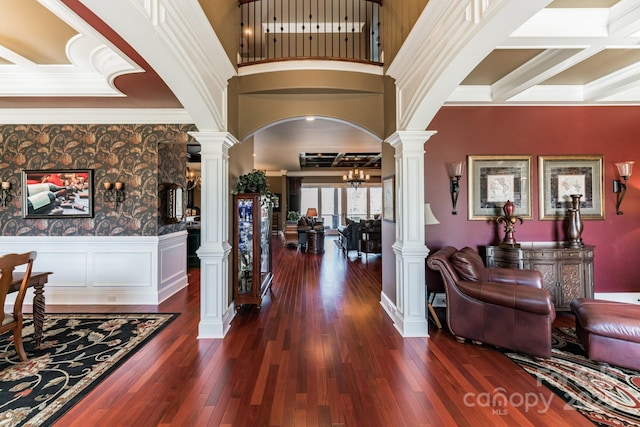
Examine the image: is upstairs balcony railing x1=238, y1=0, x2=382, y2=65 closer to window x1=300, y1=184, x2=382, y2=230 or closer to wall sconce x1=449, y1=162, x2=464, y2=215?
wall sconce x1=449, y1=162, x2=464, y2=215

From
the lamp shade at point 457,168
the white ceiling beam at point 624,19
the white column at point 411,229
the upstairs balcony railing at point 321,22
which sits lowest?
the white column at point 411,229

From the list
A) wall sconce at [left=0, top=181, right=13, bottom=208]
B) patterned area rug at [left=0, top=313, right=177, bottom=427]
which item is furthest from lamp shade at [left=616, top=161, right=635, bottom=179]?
wall sconce at [left=0, top=181, right=13, bottom=208]

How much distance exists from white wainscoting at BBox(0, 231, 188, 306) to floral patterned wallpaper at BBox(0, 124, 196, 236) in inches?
5.4

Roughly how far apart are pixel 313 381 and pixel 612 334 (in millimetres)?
2589

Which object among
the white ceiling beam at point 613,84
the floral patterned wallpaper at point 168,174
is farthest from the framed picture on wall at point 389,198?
the floral patterned wallpaper at point 168,174

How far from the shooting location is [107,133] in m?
4.37

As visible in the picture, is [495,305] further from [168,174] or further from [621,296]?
[168,174]

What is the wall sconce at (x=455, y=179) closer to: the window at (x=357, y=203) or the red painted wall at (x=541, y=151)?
the red painted wall at (x=541, y=151)

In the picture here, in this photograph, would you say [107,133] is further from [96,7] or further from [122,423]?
[122,423]

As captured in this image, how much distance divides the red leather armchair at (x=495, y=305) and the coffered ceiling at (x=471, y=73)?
218 cm

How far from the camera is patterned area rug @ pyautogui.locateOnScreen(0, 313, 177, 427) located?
2084mm

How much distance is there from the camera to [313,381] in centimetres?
236

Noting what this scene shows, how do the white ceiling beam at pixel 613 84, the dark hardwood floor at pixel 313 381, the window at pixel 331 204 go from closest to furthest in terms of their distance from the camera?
the dark hardwood floor at pixel 313 381 < the white ceiling beam at pixel 613 84 < the window at pixel 331 204

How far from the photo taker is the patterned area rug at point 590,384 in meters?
1.98
